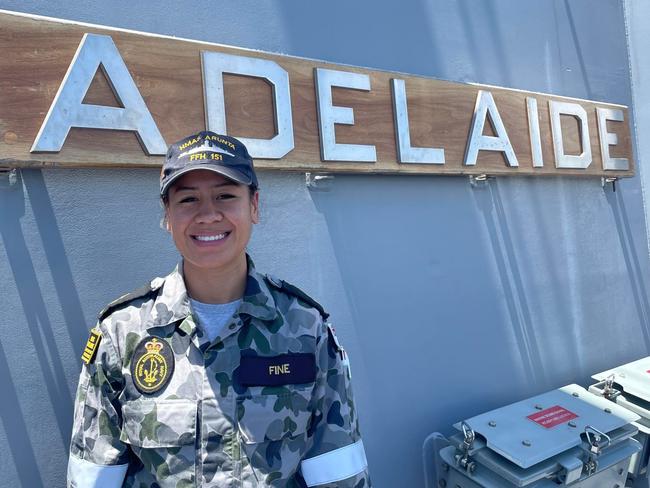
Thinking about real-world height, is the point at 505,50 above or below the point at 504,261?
above

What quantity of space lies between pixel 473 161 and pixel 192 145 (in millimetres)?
1417

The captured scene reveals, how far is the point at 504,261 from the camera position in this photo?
235 centimetres

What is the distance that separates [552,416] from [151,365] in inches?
64.3

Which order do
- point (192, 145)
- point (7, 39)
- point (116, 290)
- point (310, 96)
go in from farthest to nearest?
point (310, 96) < point (116, 290) < point (7, 39) < point (192, 145)

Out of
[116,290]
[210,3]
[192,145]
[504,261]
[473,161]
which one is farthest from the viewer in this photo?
[504,261]

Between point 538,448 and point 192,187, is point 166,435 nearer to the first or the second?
point 192,187

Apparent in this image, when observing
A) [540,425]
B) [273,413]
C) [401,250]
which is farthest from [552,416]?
[273,413]

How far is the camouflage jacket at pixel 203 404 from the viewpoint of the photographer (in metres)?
1.08

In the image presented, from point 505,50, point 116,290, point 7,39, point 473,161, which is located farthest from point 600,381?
point 7,39

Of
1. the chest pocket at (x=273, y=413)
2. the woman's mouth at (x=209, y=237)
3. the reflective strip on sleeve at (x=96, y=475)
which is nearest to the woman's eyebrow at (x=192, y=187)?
the woman's mouth at (x=209, y=237)

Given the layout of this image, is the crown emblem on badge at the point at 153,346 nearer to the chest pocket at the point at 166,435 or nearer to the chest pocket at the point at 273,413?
the chest pocket at the point at 166,435

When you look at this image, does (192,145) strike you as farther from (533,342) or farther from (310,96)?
(533,342)

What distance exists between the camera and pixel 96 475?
3.52ft

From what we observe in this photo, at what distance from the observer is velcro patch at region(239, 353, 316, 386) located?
112 cm
